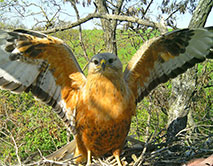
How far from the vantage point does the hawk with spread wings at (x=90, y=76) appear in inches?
116

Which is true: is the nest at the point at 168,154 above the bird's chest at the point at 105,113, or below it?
below

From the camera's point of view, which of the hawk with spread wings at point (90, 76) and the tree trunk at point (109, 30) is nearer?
the hawk with spread wings at point (90, 76)

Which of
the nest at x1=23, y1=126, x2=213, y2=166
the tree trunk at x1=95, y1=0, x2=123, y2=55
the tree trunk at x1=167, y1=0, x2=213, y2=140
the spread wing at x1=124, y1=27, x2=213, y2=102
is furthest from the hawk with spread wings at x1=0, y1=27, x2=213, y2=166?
the tree trunk at x1=95, y1=0, x2=123, y2=55

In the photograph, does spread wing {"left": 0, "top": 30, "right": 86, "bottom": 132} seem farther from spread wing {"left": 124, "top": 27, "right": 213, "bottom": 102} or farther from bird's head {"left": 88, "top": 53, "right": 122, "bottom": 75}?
spread wing {"left": 124, "top": 27, "right": 213, "bottom": 102}

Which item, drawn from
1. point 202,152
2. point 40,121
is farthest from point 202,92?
point 40,121

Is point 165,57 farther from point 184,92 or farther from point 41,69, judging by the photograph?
point 41,69

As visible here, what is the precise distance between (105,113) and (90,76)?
54 centimetres

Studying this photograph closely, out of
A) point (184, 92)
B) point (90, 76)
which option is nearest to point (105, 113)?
point (90, 76)

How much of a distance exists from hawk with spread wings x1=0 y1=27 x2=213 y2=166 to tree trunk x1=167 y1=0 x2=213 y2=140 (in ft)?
1.67

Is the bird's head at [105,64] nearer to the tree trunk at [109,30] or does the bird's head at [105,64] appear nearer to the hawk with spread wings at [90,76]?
the hawk with spread wings at [90,76]

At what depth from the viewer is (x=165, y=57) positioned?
363 centimetres

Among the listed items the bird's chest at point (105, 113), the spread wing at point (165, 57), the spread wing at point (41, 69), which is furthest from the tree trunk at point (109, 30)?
the bird's chest at point (105, 113)

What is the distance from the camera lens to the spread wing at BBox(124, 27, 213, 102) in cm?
330

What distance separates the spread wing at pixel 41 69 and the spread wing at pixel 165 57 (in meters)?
0.86
